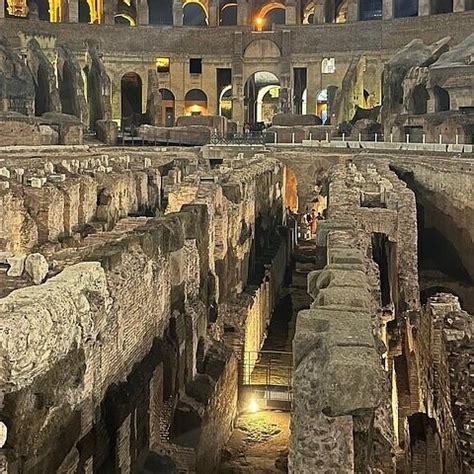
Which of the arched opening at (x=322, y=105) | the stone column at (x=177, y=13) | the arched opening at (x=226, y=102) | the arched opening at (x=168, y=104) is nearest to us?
the arched opening at (x=322, y=105)

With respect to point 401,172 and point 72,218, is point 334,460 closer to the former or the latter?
point 72,218

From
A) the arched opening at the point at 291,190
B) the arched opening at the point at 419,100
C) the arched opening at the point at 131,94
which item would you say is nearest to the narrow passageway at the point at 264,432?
the arched opening at the point at 291,190

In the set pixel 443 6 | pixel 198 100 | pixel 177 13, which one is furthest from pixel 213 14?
pixel 443 6

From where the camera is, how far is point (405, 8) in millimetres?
46625

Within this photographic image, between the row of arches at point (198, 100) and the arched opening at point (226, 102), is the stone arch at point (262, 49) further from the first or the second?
the arched opening at point (226, 102)

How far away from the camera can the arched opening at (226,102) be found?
47.8 m

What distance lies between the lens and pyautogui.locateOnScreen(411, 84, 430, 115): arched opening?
105 ft

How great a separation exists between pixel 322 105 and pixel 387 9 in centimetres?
659

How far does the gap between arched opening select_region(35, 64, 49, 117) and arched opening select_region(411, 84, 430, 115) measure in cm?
1662

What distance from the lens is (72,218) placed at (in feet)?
47.7

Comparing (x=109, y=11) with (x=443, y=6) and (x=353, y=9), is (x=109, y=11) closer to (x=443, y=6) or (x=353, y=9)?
(x=353, y=9)

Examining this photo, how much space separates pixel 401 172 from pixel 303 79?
24.2m

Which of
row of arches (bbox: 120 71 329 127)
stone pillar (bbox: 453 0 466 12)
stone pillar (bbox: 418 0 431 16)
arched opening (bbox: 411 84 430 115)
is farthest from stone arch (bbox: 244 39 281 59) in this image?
arched opening (bbox: 411 84 430 115)

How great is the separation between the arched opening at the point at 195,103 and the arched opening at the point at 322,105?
22.4 feet
